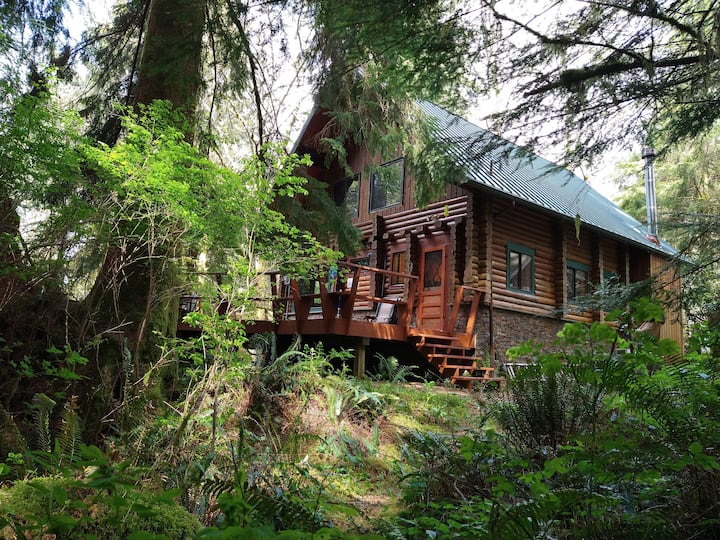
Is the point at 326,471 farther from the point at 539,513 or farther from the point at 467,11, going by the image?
the point at 467,11

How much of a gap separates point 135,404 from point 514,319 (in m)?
11.0

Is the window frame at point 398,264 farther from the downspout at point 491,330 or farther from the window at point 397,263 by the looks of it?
the downspout at point 491,330

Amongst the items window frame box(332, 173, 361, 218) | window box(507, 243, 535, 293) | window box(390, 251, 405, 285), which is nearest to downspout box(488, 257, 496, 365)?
window box(507, 243, 535, 293)

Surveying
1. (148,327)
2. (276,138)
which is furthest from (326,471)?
(276,138)

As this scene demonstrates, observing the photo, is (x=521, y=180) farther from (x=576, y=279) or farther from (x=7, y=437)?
(x=7, y=437)

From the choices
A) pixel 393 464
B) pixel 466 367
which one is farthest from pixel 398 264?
pixel 393 464

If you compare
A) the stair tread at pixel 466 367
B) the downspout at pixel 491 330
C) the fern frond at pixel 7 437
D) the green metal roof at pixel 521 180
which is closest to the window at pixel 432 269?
the downspout at pixel 491 330

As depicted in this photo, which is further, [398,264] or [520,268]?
[398,264]

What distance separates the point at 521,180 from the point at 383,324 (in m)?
7.02

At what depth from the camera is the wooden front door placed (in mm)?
12859

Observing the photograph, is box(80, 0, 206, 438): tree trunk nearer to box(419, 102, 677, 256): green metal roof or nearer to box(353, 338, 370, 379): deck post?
box(419, 102, 677, 256): green metal roof

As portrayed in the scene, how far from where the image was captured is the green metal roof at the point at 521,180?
5689 mm

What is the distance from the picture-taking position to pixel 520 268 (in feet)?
47.2

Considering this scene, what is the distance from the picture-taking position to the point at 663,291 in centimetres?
607
